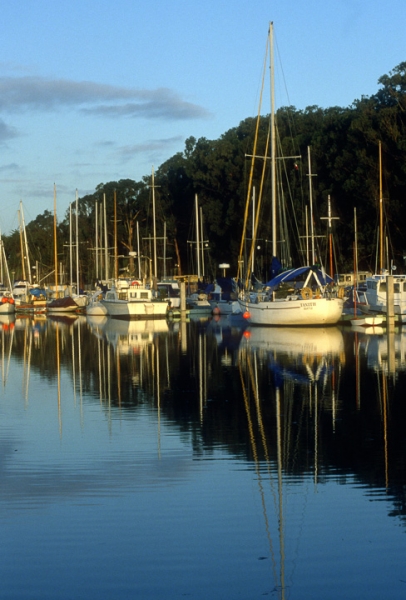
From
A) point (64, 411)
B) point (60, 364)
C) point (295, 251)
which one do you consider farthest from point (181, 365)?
point (295, 251)

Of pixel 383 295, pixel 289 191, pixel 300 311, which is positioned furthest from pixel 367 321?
pixel 289 191

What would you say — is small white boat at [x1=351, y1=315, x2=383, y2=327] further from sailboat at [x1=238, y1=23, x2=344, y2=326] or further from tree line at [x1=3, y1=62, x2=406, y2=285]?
tree line at [x1=3, y1=62, x2=406, y2=285]

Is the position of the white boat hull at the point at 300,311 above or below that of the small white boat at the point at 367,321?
above

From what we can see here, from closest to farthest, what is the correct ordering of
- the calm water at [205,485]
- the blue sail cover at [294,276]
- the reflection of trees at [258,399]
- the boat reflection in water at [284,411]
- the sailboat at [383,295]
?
the calm water at [205,485], the boat reflection in water at [284,411], the reflection of trees at [258,399], the blue sail cover at [294,276], the sailboat at [383,295]

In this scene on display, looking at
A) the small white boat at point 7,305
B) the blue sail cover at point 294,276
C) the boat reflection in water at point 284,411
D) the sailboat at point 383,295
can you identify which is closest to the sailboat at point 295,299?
the blue sail cover at point 294,276

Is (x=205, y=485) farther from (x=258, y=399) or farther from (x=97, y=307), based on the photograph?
(x=97, y=307)

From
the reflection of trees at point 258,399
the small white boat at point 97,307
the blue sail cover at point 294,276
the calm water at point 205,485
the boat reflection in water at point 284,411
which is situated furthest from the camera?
the small white boat at point 97,307

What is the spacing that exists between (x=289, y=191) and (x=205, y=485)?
5096 cm

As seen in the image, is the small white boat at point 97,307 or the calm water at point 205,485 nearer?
the calm water at point 205,485

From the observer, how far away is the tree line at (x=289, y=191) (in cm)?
7044

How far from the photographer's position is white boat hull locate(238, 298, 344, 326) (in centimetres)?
4344

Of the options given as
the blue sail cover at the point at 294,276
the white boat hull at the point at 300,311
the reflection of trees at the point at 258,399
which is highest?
the blue sail cover at the point at 294,276

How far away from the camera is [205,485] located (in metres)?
11.4

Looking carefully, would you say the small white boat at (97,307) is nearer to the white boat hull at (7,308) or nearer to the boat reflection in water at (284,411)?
the white boat hull at (7,308)
